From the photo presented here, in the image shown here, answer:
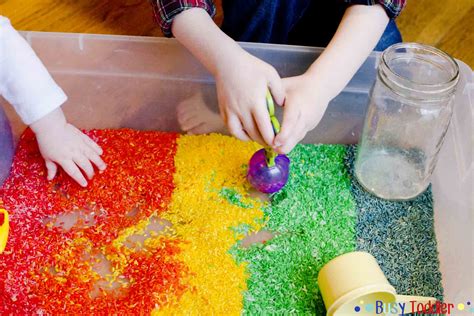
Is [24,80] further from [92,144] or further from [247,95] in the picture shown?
[247,95]

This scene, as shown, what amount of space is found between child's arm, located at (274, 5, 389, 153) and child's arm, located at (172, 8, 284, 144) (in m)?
0.02

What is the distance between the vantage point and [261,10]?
88cm

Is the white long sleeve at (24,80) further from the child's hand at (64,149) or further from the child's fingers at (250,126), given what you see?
the child's fingers at (250,126)

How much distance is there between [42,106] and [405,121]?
51 centimetres

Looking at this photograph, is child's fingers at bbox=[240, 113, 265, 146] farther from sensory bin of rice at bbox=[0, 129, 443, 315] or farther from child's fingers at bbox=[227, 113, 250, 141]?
sensory bin of rice at bbox=[0, 129, 443, 315]

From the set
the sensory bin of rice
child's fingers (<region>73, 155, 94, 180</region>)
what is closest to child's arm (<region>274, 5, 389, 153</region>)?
the sensory bin of rice

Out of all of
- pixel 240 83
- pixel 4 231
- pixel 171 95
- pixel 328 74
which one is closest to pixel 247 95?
pixel 240 83

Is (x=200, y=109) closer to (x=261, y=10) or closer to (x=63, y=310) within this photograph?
(x=261, y=10)

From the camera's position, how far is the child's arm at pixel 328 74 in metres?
0.69

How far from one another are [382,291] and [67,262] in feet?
1.29

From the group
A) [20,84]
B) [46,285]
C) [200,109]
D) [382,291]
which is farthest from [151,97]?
[382,291]

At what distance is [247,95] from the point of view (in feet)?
2.24

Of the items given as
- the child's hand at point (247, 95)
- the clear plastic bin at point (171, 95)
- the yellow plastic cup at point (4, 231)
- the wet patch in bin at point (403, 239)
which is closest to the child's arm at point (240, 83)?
the child's hand at point (247, 95)

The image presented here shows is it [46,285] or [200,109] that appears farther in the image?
[200,109]
